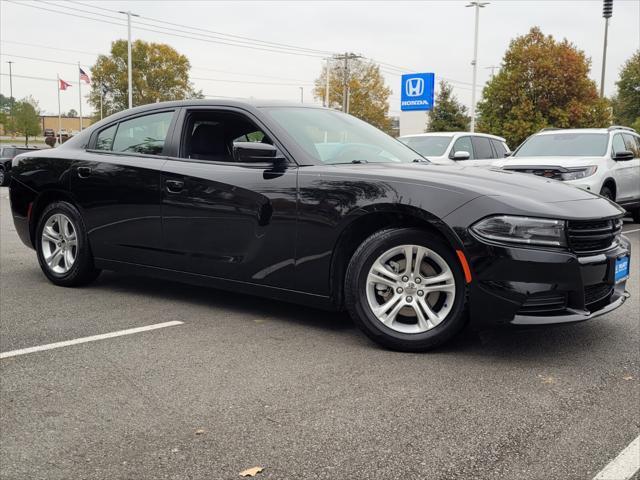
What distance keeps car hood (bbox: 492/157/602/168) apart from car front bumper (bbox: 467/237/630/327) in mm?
6914

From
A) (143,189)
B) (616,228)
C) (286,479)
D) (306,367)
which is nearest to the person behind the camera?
(286,479)

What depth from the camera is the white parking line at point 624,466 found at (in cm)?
263

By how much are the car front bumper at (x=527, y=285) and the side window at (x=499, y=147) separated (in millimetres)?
11293

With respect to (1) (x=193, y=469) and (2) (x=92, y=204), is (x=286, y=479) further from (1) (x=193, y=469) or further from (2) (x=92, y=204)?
(2) (x=92, y=204)

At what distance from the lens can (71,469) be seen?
105 inches

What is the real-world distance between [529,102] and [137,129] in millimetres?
35746

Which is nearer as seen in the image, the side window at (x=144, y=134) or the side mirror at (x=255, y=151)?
the side mirror at (x=255, y=151)

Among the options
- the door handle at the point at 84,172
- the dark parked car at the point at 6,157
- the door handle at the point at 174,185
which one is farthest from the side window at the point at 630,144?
the dark parked car at the point at 6,157

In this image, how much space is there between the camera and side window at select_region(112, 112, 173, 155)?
5418mm

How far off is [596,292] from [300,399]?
6.35ft

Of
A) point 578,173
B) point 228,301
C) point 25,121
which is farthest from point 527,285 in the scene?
point 25,121

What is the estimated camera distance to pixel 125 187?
17.8ft

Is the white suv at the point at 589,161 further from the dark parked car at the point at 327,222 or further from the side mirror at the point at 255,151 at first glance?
the side mirror at the point at 255,151

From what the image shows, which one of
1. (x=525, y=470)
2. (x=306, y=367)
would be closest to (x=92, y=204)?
(x=306, y=367)
